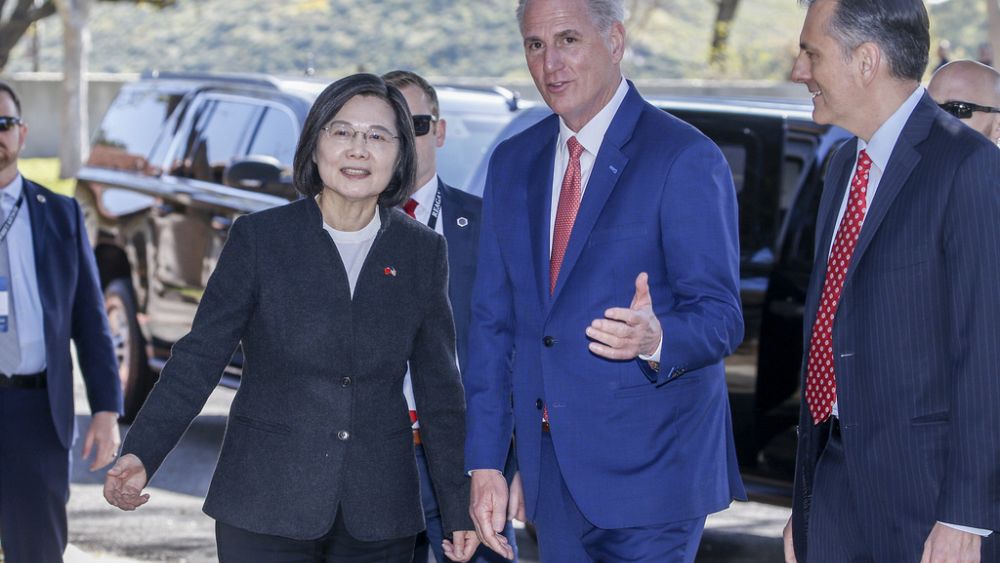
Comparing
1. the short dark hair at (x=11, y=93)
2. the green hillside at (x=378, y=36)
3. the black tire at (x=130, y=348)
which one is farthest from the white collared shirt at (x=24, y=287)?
the green hillside at (x=378, y=36)

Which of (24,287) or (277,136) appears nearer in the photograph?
(24,287)

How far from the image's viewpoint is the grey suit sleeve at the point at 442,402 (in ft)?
14.2

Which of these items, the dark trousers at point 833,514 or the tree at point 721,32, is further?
the tree at point 721,32

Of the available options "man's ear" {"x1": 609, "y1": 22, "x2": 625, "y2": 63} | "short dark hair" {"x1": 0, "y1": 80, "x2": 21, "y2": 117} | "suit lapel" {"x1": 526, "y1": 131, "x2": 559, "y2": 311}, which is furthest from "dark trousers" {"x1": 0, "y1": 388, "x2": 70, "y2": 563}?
"man's ear" {"x1": 609, "y1": 22, "x2": 625, "y2": 63}

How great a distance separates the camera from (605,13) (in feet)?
14.0

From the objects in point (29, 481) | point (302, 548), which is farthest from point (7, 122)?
point (302, 548)

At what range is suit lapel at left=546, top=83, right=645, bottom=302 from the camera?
13.2ft

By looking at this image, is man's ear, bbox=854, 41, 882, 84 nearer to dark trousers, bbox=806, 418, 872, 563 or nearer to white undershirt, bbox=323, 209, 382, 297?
dark trousers, bbox=806, 418, 872, 563

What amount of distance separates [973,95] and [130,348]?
622 centimetres

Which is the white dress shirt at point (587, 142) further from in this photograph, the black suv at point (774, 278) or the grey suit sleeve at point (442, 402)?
the black suv at point (774, 278)

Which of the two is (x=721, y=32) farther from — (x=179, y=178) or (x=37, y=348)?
(x=37, y=348)

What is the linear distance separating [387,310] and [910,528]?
150cm

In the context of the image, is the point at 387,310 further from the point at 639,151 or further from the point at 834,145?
the point at 834,145

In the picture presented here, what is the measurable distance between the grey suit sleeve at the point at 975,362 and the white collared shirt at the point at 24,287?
3.38 m
